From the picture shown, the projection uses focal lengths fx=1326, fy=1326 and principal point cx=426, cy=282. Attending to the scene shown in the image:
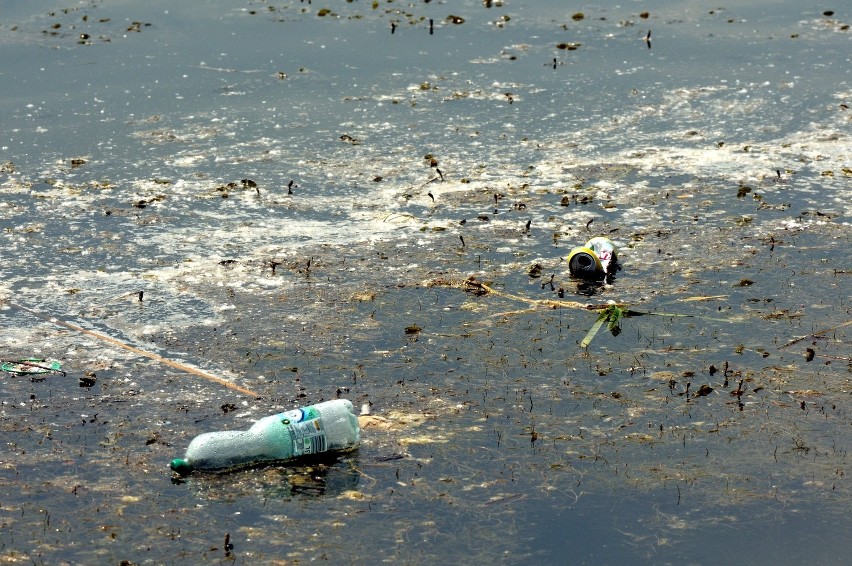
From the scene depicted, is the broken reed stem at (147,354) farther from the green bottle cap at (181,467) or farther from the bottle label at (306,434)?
the green bottle cap at (181,467)

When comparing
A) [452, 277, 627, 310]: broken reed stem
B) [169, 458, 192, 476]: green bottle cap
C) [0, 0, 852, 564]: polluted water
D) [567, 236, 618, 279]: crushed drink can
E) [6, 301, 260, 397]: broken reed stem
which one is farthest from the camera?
[567, 236, 618, 279]: crushed drink can

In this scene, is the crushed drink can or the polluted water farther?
the crushed drink can

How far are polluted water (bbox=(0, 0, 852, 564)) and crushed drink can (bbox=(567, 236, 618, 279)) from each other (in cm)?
14

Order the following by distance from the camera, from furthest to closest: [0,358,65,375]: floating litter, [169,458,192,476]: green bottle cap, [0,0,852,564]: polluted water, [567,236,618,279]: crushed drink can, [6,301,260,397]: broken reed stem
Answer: [567,236,618,279]: crushed drink can, [0,358,65,375]: floating litter, [6,301,260,397]: broken reed stem, [169,458,192,476]: green bottle cap, [0,0,852,564]: polluted water

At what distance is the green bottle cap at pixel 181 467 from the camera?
7.11 metres

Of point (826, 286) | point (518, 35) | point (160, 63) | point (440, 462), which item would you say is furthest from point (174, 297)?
point (518, 35)

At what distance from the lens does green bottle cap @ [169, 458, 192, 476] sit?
711 centimetres

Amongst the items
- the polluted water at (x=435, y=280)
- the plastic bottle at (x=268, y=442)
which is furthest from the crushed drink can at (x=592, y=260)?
the plastic bottle at (x=268, y=442)

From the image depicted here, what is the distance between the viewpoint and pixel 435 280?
9.77 metres

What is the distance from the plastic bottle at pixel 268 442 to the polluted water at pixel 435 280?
82mm

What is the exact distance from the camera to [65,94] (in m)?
14.0

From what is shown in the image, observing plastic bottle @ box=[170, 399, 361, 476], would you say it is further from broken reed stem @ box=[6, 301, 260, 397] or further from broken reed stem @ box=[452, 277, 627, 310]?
broken reed stem @ box=[452, 277, 627, 310]

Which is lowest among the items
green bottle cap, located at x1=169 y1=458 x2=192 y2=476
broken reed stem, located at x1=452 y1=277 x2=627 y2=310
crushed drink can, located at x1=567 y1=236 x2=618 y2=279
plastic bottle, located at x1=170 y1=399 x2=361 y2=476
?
green bottle cap, located at x1=169 y1=458 x2=192 y2=476

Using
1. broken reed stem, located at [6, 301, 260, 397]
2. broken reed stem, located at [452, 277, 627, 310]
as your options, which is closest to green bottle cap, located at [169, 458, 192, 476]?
broken reed stem, located at [6, 301, 260, 397]
